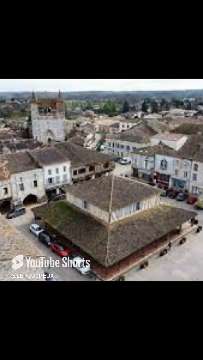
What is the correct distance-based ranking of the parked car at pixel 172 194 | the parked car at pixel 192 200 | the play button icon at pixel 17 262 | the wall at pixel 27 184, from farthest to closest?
the parked car at pixel 172 194, the parked car at pixel 192 200, the wall at pixel 27 184, the play button icon at pixel 17 262

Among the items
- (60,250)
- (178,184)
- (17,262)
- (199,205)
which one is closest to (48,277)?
(60,250)

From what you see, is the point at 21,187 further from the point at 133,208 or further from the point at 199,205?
the point at 199,205

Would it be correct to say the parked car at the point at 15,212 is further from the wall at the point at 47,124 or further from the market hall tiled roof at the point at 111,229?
the wall at the point at 47,124

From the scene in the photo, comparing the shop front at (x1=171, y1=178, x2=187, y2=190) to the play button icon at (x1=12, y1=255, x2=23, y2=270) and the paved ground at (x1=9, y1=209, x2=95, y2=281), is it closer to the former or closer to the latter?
the paved ground at (x1=9, y1=209, x2=95, y2=281)

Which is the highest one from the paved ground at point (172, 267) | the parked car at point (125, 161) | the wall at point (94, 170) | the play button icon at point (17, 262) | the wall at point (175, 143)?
the wall at point (175, 143)

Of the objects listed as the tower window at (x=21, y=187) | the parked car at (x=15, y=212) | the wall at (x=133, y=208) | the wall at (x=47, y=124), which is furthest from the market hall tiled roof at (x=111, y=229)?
the wall at (x=47, y=124)

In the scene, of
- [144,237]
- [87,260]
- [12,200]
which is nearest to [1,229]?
[87,260]

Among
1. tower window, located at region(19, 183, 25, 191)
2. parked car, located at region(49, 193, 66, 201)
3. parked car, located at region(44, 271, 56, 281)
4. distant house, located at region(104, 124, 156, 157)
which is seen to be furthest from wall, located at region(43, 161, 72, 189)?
distant house, located at region(104, 124, 156, 157)
